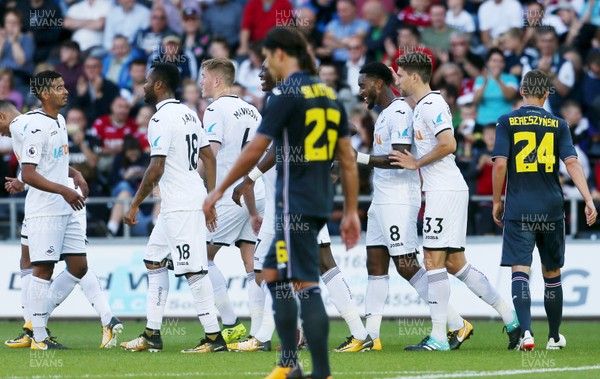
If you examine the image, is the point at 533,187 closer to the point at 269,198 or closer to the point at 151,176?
the point at 269,198

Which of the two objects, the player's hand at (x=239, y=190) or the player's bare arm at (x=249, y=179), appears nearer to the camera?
the player's bare arm at (x=249, y=179)

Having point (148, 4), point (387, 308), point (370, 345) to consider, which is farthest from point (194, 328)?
point (148, 4)

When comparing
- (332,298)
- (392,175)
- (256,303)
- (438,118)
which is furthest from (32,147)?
(438,118)

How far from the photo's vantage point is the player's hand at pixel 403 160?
11.1 metres

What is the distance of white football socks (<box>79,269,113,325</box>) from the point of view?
1210 centimetres

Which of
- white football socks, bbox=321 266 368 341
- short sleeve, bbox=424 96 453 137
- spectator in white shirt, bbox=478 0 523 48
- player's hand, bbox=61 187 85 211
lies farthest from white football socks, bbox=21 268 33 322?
spectator in white shirt, bbox=478 0 523 48

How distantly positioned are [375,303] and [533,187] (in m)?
2.00

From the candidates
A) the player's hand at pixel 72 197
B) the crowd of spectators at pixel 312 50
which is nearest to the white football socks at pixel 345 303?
the player's hand at pixel 72 197

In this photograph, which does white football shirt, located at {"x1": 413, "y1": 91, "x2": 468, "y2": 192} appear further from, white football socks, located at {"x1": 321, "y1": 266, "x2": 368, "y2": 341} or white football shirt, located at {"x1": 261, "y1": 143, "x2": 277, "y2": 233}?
white football shirt, located at {"x1": 261, "y1": 143, "x2": 277, "y2": 233}

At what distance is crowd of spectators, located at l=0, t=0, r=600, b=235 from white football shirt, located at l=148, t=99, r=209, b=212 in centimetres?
624

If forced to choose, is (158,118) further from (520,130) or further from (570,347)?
(570,347)

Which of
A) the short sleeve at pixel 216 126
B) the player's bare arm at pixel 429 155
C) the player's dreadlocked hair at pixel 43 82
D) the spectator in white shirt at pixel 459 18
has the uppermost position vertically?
the spectator in white shirt at pixel 459 18

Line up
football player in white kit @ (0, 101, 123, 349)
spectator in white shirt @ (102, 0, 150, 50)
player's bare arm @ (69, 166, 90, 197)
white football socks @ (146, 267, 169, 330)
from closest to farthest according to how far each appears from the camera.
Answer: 1. white football socks @ (146, 267, 169, 330)
2. football player in white kit @ (0, 101, 123, 349)
3. player's bare arm @ (69, 166, 90, 197)
4. spectator in white shirt @ (102, 0, 150, 50)

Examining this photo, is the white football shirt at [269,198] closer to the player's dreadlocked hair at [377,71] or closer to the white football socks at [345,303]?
the white football socks at [345,303]
